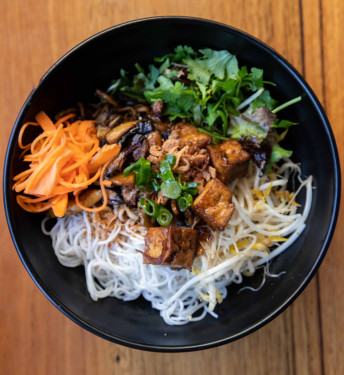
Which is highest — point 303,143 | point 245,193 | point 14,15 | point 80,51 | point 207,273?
point 14,15

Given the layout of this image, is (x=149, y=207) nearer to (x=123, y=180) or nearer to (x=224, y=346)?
(x=123, y=180)

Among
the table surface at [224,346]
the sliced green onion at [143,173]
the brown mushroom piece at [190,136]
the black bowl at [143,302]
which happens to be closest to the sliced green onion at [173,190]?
the sliced green onion at [143,173]

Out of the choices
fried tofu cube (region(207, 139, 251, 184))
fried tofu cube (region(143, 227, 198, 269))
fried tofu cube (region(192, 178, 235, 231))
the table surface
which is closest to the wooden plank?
the table surface

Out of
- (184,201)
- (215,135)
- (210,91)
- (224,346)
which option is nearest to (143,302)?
(224,346)

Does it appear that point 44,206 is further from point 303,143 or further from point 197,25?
point 303,143

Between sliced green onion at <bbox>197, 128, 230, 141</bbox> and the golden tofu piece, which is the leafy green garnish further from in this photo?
the golden tofu piece

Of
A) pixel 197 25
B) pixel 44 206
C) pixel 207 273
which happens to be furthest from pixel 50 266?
pixel 197 25

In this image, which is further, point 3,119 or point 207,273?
point 3,119
